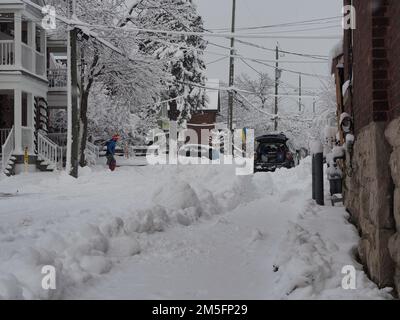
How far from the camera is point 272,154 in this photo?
23.5m

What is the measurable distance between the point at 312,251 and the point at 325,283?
2.56ft

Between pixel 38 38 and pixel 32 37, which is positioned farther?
pixel 38 38

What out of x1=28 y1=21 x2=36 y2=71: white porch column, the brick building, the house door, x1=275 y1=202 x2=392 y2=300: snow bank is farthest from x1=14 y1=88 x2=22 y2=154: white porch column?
the brick building

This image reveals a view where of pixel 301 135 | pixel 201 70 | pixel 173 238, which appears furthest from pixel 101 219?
pixel 301 135

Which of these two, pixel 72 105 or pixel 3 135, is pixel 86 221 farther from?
pixel 3 135

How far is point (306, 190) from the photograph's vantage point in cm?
1380

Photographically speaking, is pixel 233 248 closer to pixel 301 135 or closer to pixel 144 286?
pixel 144 286

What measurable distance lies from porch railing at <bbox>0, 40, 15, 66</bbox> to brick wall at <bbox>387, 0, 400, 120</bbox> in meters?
19.1

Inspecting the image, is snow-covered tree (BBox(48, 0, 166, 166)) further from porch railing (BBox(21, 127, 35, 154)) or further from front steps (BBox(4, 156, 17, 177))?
front steps (BBox(4, 156, 17, 177))

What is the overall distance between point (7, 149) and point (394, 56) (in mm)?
18449

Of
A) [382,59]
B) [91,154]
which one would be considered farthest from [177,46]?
[382,59]

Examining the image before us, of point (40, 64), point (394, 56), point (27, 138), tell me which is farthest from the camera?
point (40, 64)

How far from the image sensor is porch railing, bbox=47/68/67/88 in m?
27.3

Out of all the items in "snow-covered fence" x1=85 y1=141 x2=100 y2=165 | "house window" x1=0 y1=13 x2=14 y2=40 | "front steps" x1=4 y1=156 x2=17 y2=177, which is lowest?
"front steps" x1=4 y1=156 x2=17 y2=177
